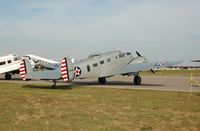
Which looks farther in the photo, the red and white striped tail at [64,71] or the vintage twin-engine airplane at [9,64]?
the vintage twin-engine airplane at [9,64]

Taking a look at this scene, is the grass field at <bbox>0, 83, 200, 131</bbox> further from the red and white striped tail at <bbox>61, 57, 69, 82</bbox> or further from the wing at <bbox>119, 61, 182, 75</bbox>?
the wing at <bbox>119, 61, 182, 75</bbox>

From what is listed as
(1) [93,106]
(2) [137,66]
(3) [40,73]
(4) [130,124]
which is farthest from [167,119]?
(2) [137,66]

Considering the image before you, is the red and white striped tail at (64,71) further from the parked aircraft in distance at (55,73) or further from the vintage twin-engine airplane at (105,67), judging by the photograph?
the vintage twin-engine airplane at (105,67)

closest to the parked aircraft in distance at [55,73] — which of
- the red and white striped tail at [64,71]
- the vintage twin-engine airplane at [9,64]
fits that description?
the red and white striped tail at [64,71]

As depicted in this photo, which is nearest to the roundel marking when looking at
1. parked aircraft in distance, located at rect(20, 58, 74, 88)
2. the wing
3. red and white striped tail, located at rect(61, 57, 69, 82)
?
parked aircraft in distance, located at rect(20, 58, 74, 88)

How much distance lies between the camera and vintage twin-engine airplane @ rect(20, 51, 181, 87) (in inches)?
1078

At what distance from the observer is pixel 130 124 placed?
12.3 m

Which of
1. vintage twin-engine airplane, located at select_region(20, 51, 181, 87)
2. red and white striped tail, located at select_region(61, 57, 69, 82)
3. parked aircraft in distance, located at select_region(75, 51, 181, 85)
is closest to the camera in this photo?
red and white striped tail, located at select_region(61, 57, 69, 82)

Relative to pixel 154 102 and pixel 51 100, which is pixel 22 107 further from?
pixel 154 102

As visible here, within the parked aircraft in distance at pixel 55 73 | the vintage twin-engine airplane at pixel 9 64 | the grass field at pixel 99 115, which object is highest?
the vintage twin-engine airplane at pixel 9 64

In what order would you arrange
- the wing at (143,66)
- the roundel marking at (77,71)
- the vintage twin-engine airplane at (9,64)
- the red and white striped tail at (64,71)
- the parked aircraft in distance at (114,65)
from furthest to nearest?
the vintage twin-engine airplane at (9,64) → the wing at (143,66) → the parked aircraft in distance at (114,65) → the roundel marking at (77,71) → the red and white striped tail at (64,71)

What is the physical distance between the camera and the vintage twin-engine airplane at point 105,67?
27391 mm

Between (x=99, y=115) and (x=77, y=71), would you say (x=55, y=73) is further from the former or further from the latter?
(x=99, y=115)

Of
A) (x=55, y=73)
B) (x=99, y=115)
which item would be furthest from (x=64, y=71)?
(x=99, y=115)
